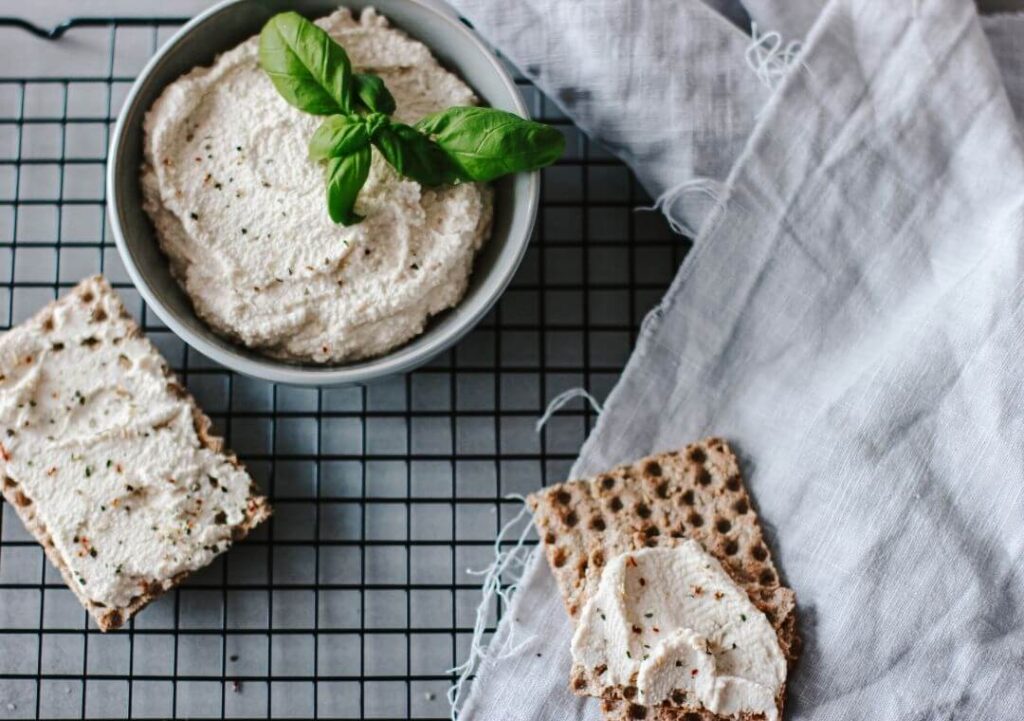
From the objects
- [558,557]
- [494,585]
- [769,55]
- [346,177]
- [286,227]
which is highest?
[769,55]

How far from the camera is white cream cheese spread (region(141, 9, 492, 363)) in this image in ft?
5.76

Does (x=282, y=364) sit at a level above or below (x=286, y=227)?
below

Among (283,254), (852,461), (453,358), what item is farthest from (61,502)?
(852,461)

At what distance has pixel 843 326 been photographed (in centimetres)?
186

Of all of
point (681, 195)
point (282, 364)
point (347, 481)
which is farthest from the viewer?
point (347, 481)

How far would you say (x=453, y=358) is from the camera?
2045 millimetres

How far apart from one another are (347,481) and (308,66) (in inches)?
27.2

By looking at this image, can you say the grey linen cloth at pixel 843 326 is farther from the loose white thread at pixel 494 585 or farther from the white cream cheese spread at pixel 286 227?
the white cream cheese spread at pixel 286 227

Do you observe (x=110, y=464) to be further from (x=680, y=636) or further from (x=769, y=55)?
(x=769, y=55)

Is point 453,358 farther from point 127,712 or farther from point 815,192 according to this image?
point 127,712

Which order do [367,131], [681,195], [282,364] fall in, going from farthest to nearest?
1. [681,195]
2. [282,364]
3. [367,131]

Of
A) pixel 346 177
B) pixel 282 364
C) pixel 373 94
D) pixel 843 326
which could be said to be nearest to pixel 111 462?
pixel 282 364

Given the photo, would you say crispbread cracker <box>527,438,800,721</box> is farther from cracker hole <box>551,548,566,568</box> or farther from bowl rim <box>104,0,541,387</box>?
bowl rim <box>104,0,541,387</box>

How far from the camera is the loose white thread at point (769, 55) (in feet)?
6.14
